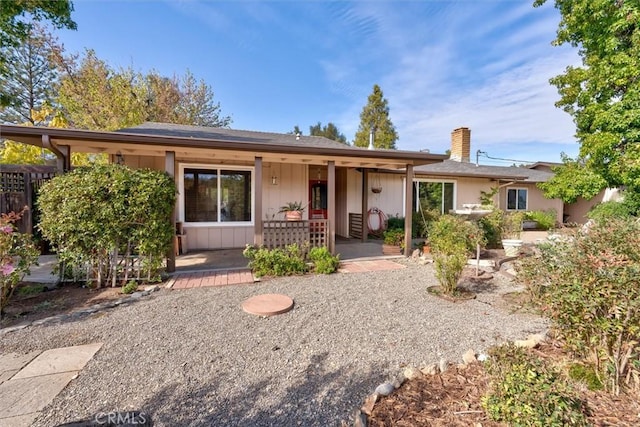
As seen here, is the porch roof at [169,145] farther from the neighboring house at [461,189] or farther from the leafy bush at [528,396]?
the leafy bush at [528,396]

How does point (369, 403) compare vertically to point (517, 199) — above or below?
below

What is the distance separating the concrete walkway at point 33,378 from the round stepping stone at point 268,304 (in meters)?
1.68

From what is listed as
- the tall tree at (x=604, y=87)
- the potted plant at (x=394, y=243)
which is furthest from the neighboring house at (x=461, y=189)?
the tall tree at (x=604, y=87)

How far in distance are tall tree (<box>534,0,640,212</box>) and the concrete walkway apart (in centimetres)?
1229

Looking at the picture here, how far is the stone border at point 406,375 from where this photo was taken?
6.29 ft

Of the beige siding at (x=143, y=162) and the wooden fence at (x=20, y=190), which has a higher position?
the beige siding at (x=143, y=162)

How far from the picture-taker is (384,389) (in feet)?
7.13

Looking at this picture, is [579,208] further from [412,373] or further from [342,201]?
[412,373]

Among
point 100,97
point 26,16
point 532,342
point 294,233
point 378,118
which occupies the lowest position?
point 532,342

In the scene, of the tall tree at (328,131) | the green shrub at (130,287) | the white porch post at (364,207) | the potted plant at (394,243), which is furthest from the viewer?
the tall tree at (328,131)

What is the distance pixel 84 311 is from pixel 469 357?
4.75m

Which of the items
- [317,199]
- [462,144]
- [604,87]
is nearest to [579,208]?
[462,144]

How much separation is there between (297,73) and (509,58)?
933cm

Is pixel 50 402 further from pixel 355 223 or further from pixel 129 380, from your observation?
pixel 355 223
